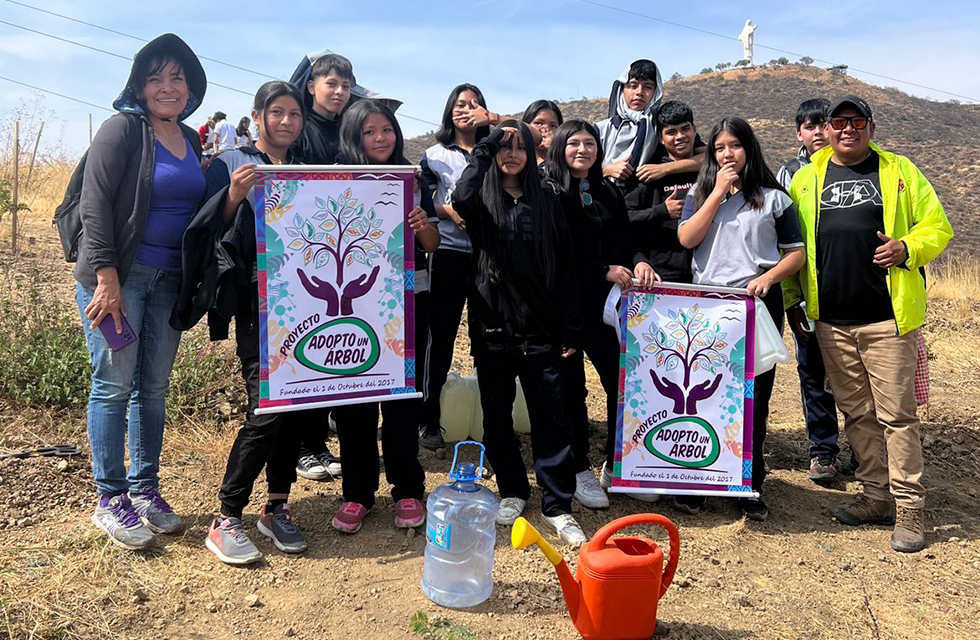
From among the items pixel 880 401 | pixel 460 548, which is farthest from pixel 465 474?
pixel 880 401

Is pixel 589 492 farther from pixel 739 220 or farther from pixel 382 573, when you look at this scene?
pixel 739 220

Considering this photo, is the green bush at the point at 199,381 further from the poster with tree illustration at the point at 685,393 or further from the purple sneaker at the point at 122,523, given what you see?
the poster with tree illustration at the point at 685,393

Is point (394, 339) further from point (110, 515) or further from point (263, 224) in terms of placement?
point (110, 515)

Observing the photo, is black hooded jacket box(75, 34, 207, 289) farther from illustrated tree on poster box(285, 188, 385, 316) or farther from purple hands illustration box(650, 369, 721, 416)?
purple hands illustration box(650, 369, 721, 416)

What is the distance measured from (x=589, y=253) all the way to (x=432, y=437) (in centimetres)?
176

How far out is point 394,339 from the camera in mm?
3863

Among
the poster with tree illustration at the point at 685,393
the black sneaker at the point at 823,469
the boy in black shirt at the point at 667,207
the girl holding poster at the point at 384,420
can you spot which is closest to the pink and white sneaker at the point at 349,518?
the girl holding poster at the point at 384,420

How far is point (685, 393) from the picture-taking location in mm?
4273

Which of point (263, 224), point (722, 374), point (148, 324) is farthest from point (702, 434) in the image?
point (148, 324)

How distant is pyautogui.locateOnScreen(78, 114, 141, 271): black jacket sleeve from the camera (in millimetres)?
3311

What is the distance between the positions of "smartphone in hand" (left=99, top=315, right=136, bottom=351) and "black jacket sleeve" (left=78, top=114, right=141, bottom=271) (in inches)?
9.6

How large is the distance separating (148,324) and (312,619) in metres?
1.54

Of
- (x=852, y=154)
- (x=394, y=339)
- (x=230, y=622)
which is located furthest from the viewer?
(x=852, y=154)

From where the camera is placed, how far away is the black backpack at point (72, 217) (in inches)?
135
